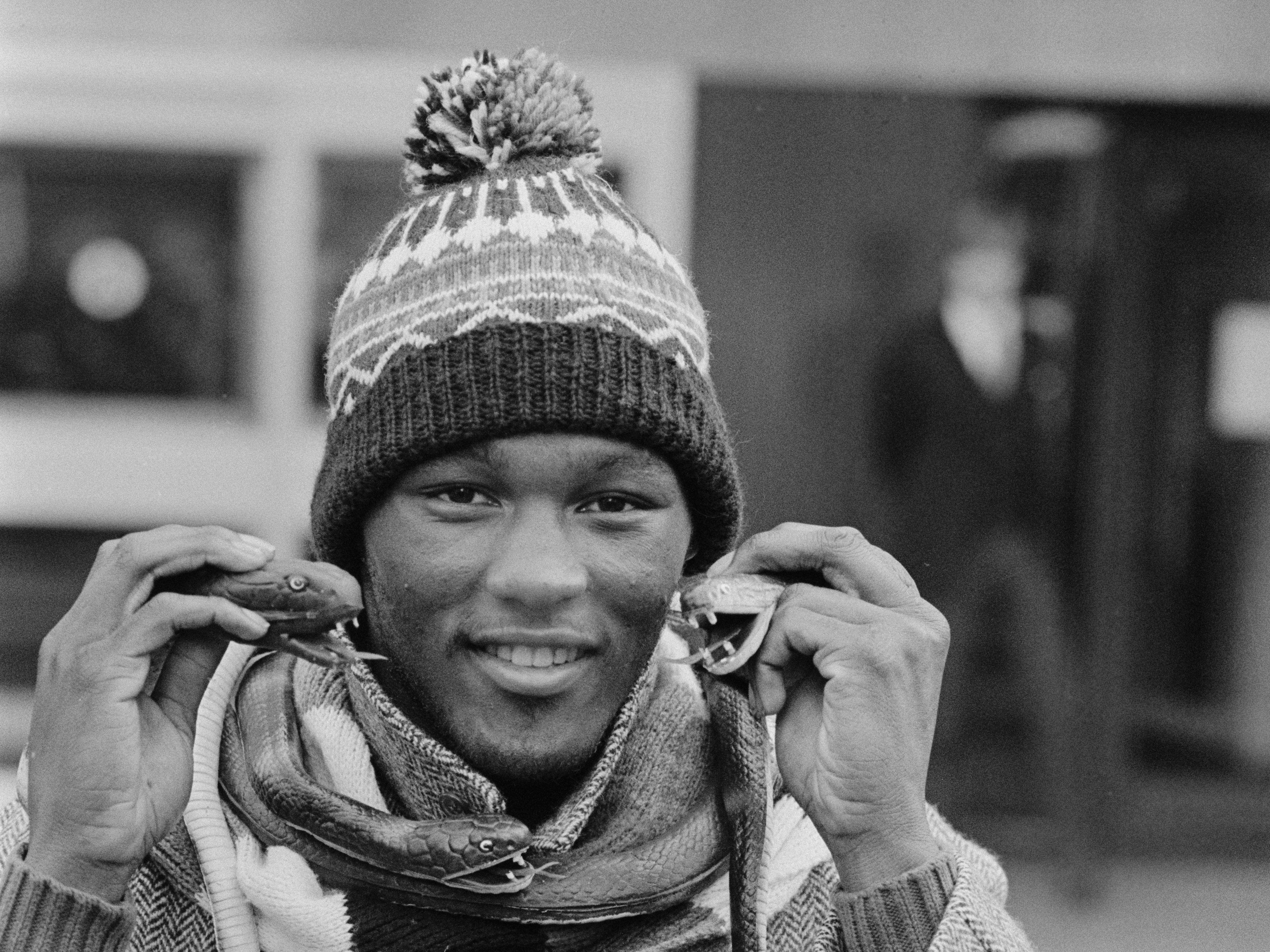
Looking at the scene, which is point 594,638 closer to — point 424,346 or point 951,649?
point 424,346

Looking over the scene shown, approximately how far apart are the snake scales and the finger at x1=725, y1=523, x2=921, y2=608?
5cm

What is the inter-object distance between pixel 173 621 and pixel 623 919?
646mm

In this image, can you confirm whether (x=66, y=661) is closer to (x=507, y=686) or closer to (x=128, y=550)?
(x=128, y=550)

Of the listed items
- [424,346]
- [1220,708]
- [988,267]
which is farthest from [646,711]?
[1220,708]

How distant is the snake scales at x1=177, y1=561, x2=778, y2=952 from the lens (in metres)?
1.68

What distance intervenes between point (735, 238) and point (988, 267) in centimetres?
101

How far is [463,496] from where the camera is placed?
182 centimetres

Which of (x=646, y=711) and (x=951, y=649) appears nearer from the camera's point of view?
(x=646, y=711)

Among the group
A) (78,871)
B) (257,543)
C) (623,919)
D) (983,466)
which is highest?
(257,543)

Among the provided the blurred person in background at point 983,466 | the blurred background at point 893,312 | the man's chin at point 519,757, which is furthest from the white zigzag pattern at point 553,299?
the blurred person in background at point 983,466

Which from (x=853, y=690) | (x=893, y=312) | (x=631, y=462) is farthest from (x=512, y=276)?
(x=893, y=312)

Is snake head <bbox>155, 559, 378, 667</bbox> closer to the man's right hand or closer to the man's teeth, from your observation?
the man's right hand

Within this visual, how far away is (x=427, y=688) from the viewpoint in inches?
71.9

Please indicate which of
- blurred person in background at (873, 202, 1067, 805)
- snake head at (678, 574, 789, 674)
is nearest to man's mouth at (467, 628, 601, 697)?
snake head at (678, 574, 789, 674)
